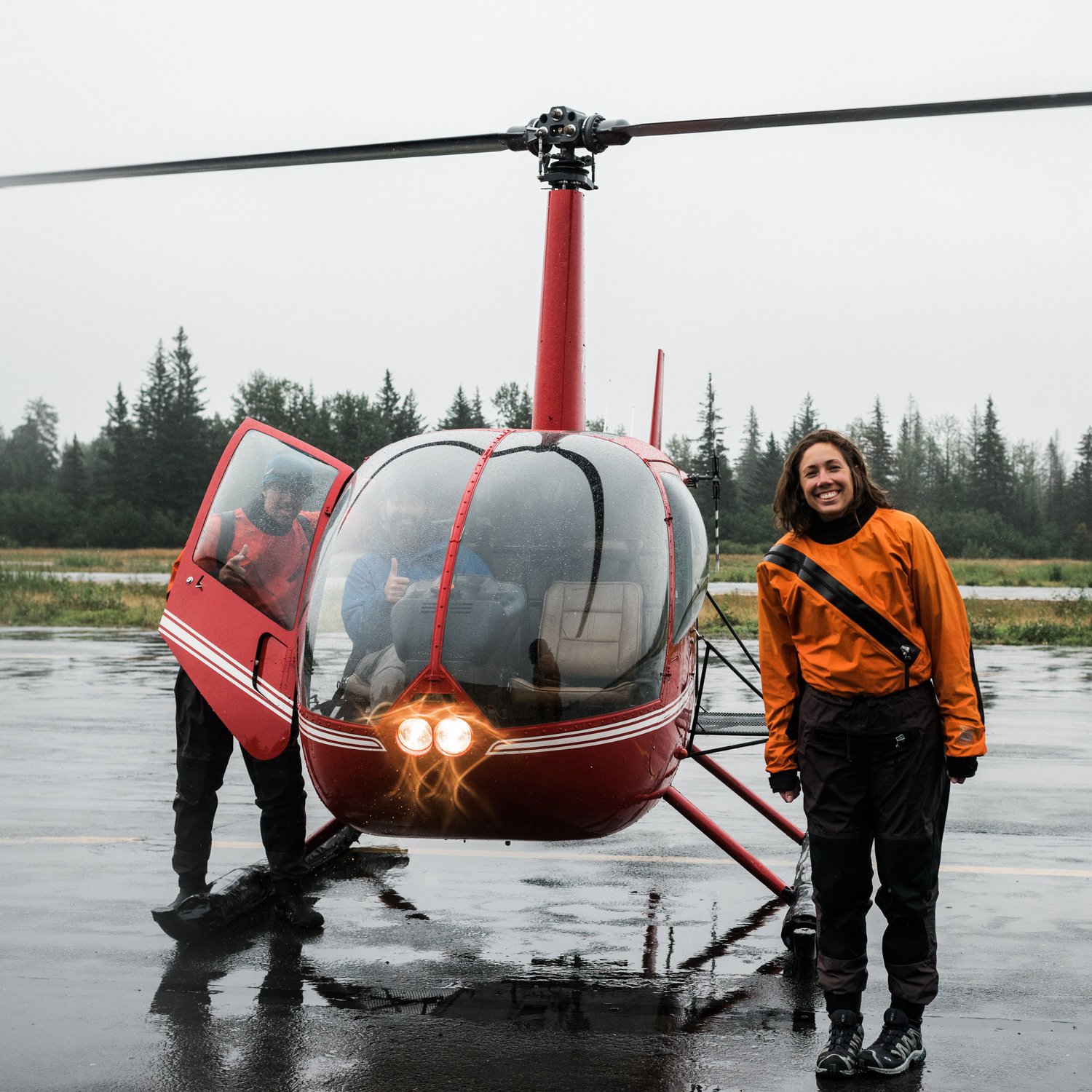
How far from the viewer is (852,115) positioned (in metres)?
5.96

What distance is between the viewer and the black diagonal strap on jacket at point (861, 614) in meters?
3.88

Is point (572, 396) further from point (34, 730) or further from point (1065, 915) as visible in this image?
point (34, 730)

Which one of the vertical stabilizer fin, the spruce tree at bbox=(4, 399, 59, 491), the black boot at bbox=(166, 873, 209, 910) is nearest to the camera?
the black boot at bbox=(166, 873, 209, 910)

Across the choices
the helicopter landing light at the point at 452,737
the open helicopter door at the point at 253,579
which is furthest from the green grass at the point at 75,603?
the helicopter landing light at the point at 452,737

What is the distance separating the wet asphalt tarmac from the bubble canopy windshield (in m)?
1.04

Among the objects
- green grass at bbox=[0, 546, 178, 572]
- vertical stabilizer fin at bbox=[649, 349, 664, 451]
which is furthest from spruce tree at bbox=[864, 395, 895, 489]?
vertical stabilizer fin at bbox=[649, 349, 664, 451]

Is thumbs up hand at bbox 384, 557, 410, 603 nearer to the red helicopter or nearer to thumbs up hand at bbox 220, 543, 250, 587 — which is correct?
the red helicopter

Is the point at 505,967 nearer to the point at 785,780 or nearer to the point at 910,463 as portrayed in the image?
the point at 785,780

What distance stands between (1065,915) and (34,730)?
8554 mm

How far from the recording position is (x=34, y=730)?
11.0 meters

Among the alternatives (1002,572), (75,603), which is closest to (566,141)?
(75,603)

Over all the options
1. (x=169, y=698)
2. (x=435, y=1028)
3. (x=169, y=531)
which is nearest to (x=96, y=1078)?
(x=435, y=1028)

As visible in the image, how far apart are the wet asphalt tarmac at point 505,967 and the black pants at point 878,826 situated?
327mm

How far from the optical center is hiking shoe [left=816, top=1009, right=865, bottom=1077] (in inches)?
149
